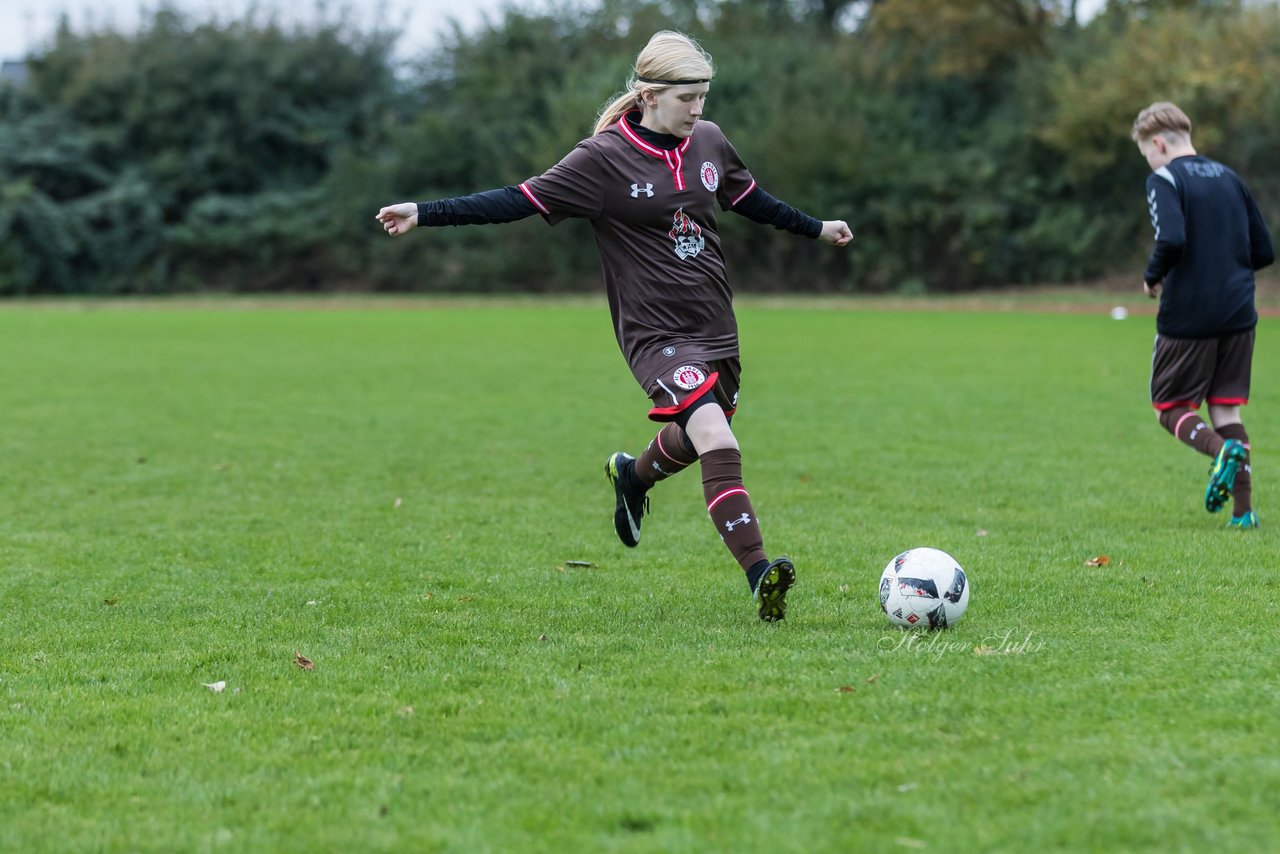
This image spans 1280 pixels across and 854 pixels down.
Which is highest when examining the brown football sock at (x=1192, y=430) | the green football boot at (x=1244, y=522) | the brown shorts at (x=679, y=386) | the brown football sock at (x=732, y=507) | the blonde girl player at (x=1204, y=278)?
the blonde girl player at (x=1204, y=278)

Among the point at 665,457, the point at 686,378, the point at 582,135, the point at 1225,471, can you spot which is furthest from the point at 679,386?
the point at 582,135

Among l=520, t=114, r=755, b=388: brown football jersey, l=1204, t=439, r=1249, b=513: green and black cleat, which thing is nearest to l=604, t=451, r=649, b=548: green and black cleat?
l=520, t=114, r=755, b=388: brown football jersey

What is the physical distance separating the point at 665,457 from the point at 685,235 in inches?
44.4

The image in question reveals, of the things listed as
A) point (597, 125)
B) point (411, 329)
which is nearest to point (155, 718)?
point (597, 125)

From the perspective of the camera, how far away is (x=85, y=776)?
12.3 feet

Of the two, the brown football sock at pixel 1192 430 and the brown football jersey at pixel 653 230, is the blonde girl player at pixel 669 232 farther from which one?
the brown football sock at pixel 1192 430

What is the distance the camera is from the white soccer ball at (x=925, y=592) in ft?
16.7

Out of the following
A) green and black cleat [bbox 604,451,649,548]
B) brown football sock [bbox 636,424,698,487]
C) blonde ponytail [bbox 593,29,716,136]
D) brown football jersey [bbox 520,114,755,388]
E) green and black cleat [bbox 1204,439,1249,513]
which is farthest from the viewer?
green and black cleat [bbox 1204,439,1249,513]

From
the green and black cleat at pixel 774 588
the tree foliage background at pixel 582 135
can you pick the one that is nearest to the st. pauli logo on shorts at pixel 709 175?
the green and black cleat at pixel 774 588

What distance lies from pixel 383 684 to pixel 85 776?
41.3 inches

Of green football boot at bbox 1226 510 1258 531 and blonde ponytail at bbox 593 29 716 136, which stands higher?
blonde ponytail at bbox 593 29 716 136

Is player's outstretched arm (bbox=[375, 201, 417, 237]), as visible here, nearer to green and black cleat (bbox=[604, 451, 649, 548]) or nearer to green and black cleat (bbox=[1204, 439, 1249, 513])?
green and black cleat (bbox=[604, 451, 649, 548])

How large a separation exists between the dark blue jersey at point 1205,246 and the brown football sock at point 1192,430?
0.45 meters

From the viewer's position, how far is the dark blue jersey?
286 inches
